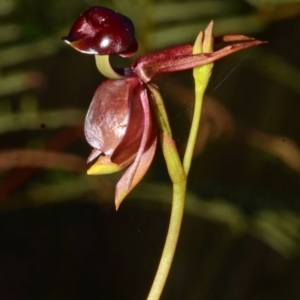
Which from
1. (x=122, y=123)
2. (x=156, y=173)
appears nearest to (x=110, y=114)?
(x=122, y=123)

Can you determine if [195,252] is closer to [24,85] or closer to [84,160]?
[84,160]

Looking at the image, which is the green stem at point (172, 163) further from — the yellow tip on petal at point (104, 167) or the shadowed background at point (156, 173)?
the shadowed background at point (156, 173)

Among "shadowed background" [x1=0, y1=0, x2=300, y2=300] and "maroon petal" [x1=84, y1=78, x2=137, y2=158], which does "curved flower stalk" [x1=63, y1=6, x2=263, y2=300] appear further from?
"shadowed background" [x1=0, y1=0, x2=300, y2=300]

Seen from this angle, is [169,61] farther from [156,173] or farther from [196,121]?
[156,173]

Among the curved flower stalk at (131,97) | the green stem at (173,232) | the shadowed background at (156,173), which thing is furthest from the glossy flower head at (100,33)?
the shadowed background at (156,173)

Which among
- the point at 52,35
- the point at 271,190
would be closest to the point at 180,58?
the point at 52,35

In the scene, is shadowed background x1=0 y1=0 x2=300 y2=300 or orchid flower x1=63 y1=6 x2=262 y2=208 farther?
shadowed background x1=0 y1=0 x2=300 y2=300

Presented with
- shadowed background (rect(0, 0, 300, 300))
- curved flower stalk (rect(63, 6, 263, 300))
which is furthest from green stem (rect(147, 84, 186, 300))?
shadowed background (rect(0, 0, 300, 300))

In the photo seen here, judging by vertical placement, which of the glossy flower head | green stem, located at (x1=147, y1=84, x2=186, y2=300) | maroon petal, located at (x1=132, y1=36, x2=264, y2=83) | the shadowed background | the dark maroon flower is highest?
the glossy flower head
